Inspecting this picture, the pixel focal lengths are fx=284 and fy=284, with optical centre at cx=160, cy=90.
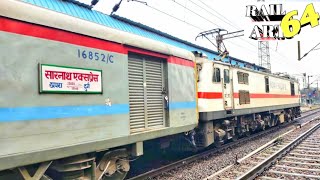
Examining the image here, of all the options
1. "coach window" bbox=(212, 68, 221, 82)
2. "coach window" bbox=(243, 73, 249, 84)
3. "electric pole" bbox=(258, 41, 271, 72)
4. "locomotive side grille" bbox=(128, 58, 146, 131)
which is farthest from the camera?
"electric pole" bbox=(258, 41, 271, 72)

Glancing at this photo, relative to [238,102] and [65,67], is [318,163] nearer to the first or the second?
[238,102]

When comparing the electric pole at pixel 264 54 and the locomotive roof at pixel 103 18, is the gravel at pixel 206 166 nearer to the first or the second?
the locomotive roof at pixel 103 18

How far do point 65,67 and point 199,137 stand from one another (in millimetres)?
6477

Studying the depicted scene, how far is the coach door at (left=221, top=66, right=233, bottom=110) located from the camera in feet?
37.1

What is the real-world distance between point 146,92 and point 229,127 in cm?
623

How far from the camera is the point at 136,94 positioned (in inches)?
258

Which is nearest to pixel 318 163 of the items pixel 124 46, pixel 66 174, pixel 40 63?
pixel 124 46

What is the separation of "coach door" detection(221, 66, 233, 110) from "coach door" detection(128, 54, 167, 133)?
447 centimetres

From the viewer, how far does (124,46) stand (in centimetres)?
614

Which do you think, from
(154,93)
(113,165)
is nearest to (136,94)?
(154,93)

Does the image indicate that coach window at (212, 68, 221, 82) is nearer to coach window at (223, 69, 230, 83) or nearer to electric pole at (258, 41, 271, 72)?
coach window at (223, 69, 230, 83)

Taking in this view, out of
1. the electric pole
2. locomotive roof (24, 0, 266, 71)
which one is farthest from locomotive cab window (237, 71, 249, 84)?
the electric pole

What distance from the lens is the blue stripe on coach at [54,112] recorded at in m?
3.89

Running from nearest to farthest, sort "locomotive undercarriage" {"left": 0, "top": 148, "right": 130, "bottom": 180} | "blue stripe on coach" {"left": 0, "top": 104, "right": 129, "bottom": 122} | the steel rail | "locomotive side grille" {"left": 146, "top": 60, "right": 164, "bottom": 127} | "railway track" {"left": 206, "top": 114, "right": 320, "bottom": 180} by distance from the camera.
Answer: "blue stripe on coach" {"left": 0, "top": 104, "right": 129, "bottom": 122}, "locomotive undercarriage" {"left": 0, "top": 148, "right": 130, "bottom": 180}, "locomotive side grille" {"left": 146, "top": 60, "right": 164, "bottom": 127}, the steel rail, "railway track" {"left": 206, "top": 114, "right": 320, "bottom": 180}
